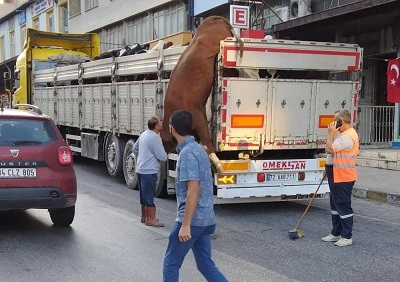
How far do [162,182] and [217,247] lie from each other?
3328mm

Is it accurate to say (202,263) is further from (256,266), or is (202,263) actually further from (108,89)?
(108,89)

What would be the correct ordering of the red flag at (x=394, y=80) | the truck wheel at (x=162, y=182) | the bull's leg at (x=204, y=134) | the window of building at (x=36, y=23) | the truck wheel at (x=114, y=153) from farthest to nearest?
the window of building at (x=36, y=23)
the red flag at (x=394, y=80)
the truck wheel at (x=114, y=153)
the truck wheel at (x=162, y=182)
the bull's leg at (x=204, y=134)

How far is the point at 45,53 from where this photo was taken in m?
17.3

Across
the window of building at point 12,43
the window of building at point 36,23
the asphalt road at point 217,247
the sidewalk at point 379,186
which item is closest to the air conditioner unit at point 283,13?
the sidewalk at point 379,186

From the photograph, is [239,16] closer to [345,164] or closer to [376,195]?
[376,195]

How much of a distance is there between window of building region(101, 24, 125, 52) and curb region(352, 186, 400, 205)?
2350cm

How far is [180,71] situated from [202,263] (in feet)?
15.5

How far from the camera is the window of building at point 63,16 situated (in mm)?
39875

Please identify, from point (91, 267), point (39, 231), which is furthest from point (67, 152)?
point (91, 267)

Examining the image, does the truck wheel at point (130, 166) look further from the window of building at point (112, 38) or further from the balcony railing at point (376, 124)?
the window of building at point (112, 38)

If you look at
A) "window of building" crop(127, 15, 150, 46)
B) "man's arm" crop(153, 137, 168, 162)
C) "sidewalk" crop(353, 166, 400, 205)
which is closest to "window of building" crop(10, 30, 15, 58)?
"window of building" crop(127, 15, 150, 46)

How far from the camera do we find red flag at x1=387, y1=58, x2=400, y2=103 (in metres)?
13.5

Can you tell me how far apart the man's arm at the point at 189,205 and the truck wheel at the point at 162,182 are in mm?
5561

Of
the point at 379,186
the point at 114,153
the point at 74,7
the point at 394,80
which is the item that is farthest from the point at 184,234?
the point at 74,7
